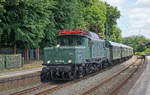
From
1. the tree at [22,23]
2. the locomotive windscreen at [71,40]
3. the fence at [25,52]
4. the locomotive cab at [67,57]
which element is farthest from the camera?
the fence at [25,52]

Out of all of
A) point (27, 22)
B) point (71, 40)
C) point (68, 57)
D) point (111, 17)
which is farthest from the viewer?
point (111, 17)

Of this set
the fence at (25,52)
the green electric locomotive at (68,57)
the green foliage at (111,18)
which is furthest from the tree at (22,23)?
the green foliage at (111,18)

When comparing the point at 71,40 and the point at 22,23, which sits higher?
the point at 22,23

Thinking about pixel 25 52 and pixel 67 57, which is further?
pixel 25 52

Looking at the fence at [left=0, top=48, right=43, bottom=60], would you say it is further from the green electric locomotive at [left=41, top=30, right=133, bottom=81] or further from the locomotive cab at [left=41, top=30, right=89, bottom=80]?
the locomotive cab at [left=41, top=30, right=89, bottom=80]

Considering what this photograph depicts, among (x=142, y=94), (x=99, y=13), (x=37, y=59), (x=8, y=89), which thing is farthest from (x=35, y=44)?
(x=99, y=13)

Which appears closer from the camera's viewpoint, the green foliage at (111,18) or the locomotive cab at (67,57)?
the locomotive cab at (67,57)

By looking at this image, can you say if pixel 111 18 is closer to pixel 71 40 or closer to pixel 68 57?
pixel 71 40

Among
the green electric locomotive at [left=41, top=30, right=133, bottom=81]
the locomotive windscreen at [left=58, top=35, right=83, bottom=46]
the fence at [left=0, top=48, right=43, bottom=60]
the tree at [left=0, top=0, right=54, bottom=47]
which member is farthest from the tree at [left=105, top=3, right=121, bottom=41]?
the locomotive windscreen at [left=58, top=35, right=83, bottom=46]

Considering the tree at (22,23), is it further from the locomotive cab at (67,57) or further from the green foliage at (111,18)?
the green foliage at (111,18)

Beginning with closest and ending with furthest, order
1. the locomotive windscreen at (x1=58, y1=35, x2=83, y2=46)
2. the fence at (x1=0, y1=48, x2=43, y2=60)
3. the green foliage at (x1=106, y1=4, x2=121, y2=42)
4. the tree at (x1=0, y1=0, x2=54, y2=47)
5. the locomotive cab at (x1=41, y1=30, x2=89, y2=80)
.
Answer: the locomotive cab at (x1=41, y1=30, x2=89, y2=80) → the locomotive windscreen at (x1=58, y1=35, x2=83, y2=46) → the tree at (x1=0, y1=0, x2=54, y2=47) → the fence at (x1=0, y1=48, x2=43, y2=60) → the green foliage at (x1=106, y1=4, x2=121, y2=42)

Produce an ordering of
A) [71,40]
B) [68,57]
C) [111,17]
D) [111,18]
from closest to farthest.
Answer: [68,57] < [71,40] < [111,17] < [111,18]

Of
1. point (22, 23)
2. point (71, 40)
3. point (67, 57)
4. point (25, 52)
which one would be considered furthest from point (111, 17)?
point (67, 57)

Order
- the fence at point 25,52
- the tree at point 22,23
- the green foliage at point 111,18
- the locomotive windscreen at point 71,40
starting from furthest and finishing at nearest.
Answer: the green foliage at point 111,18 < the fence at point 25,52 < the tree at point 22,23 < the locomotive windscreen at point 71,40
